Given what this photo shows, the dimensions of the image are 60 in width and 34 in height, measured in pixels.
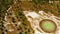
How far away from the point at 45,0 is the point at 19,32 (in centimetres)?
49

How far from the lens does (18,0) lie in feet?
5.08

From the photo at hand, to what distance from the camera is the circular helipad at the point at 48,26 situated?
1338mm

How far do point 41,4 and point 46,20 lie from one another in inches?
8.1

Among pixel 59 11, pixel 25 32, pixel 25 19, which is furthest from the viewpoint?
pixel 59 11

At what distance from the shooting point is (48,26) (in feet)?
4.44

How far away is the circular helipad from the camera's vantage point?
1.34m

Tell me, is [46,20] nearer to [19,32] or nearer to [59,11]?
[59,11]

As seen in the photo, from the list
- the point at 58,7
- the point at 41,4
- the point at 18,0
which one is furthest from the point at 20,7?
the point at 58,7

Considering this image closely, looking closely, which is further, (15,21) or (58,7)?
(58,7)

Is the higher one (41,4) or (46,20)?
(41,4)

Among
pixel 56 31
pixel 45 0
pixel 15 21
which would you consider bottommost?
pixel 56 31

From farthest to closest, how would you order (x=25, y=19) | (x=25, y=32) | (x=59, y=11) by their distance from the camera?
1. (x=59, y=11)
2. (x=25, y=19)
3. (x=25, y=32)

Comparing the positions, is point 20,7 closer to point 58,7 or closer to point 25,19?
point 25,19

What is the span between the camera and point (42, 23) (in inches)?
54.4
